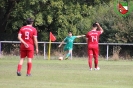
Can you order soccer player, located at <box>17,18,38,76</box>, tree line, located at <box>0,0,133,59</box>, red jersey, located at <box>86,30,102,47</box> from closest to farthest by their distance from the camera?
soccer player, located at <box>17,18,38,76</box> → red jersey, located at <box>86,30,102,47</box> → tree line, located at <box>0,0,133,59</box>

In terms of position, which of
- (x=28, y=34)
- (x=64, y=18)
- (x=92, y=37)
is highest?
(x=64, y=18)

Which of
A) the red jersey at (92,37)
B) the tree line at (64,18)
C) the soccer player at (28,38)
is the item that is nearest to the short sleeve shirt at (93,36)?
the red jersey at (92,37)

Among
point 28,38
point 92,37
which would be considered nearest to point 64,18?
point 92,37

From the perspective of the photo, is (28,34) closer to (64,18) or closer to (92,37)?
(92,37)

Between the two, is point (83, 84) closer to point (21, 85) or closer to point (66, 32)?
point (21, 85)

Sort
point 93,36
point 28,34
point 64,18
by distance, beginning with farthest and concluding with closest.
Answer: point 64,18 → point 93,36 → point 28,34

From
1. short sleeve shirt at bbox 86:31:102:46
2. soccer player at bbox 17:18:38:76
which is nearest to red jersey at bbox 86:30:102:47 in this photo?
short sleeve shirt at bbox 86:31:102:46

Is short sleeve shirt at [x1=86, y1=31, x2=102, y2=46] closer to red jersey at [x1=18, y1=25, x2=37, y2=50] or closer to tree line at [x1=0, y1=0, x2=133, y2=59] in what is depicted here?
red jersey at [x1=18, y1=25, x2=37, y2=50]

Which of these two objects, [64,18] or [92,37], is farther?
[64,18]

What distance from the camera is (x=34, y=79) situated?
16.0 metres

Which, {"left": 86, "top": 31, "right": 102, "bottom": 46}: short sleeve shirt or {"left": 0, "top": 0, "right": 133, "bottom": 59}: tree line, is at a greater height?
{"left": 0, "top": 0, "right": 133, "bottom": 59}: tree line

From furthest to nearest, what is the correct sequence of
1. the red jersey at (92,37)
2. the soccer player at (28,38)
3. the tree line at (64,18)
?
the tree line at (64,18) < the red jersey at (92,37) < the soccer player at (28,38)

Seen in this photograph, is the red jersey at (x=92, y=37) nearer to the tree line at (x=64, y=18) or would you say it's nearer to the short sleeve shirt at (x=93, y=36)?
the short sleeve shirt at (x=93, y=36)

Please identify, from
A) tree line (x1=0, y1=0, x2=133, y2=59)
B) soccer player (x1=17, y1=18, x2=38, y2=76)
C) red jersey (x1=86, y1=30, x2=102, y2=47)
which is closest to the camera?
soccer player (x1=17, y1=18, x2=38, y2=76)
